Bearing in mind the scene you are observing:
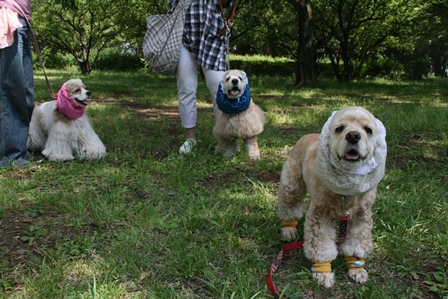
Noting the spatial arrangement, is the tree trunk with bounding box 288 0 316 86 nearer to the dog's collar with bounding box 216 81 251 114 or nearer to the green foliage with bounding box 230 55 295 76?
the green foliage with bounding box 230 55 295 76

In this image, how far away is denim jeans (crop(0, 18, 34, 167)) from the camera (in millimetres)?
3832

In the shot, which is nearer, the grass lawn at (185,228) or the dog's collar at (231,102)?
the grass lawn at (185,228)

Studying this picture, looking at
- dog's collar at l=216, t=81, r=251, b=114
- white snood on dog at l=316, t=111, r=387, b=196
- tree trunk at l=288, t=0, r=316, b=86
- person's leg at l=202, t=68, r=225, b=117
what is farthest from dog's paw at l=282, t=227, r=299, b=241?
tree trunk at l=288, t=0, r=316, b=86

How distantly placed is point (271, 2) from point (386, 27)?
17.8 ft

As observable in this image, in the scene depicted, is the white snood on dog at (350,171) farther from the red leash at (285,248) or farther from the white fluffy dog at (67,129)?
the white fluffy dog at (67,129)

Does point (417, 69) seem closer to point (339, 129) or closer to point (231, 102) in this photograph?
point (231, 102)

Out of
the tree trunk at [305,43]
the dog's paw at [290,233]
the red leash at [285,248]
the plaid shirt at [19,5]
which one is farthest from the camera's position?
the tree trunk at [305,43]

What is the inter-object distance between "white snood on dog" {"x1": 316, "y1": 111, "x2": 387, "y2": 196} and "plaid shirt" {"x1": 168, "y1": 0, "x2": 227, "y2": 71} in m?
2.73

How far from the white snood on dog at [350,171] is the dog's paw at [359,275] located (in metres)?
0.56

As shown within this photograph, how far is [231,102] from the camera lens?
432 centimetres

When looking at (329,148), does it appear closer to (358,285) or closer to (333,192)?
(333,192)

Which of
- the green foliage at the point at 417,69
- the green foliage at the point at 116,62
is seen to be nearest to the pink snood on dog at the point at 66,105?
the green foliage at the point at 417,69

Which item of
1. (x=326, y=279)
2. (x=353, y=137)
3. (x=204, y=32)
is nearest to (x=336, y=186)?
(x=353, y=137)

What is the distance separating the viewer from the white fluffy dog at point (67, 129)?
446 centimetres
